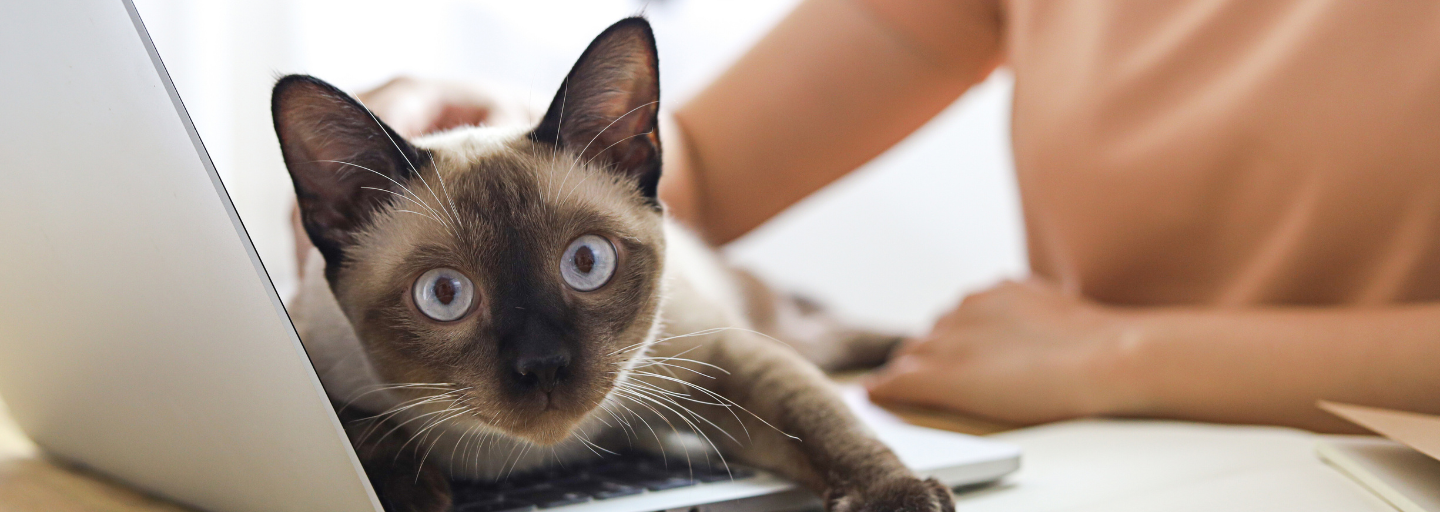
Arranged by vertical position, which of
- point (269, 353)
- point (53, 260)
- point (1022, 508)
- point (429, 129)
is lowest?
point (1022, 508)

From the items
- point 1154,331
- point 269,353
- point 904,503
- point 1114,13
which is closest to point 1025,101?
point 1114,13

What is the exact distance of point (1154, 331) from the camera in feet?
3.35

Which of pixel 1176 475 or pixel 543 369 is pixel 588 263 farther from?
pixel 1176 475

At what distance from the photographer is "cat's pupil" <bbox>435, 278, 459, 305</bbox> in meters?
0.64

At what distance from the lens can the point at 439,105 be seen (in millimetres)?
1021

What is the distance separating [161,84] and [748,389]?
563 mm

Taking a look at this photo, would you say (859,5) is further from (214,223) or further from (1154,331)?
(214,223)

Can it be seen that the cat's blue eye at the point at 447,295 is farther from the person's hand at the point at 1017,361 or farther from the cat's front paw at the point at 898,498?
the person's hand at the point at 1017,361

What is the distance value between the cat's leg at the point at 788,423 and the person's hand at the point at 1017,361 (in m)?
0.35

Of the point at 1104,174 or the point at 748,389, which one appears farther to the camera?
the point at 1104,174

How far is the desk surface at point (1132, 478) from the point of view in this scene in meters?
0.55

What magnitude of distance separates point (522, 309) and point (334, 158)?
202mm

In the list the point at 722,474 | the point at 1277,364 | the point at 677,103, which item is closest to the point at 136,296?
the point at 722,474

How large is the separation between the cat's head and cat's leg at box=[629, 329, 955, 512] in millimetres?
100
